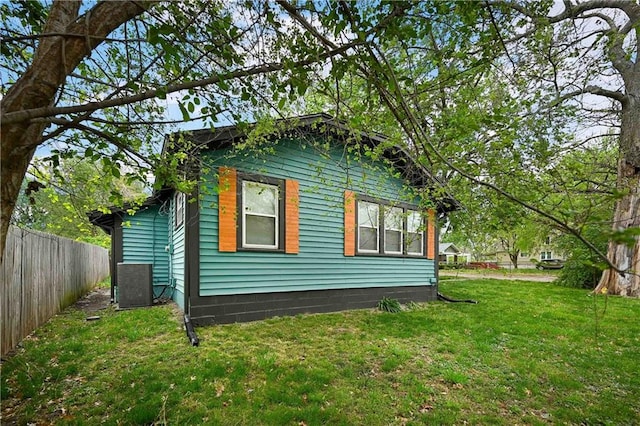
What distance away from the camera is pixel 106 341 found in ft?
15.1

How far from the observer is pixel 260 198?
20.4 ft

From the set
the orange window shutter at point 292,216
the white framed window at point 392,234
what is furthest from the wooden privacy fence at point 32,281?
the white framed window at point 392,234

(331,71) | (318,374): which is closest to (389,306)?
(318,374)

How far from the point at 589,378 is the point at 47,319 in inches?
346

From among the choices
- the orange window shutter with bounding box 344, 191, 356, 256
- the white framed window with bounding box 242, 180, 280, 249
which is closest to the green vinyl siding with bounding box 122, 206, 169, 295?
the white framed window with bounding box 242, 180, 280, 249

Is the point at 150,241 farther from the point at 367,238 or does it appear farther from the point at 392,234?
the point at 392,234

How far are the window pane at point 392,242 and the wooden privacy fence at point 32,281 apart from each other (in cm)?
726

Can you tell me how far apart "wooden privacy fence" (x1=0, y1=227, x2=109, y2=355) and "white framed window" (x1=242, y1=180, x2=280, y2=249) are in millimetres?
3247

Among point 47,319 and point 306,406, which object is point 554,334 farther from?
point 47,319

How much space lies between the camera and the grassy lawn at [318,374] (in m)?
2.92

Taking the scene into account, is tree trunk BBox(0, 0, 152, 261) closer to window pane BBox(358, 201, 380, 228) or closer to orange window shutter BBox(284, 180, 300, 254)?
orange window shutter BBox(284, 180, 300, 254)

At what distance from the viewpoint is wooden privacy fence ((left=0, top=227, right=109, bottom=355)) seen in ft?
13.3

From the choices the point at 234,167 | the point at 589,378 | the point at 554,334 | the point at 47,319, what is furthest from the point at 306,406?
the point at 47,319

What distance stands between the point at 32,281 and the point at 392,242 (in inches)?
299
